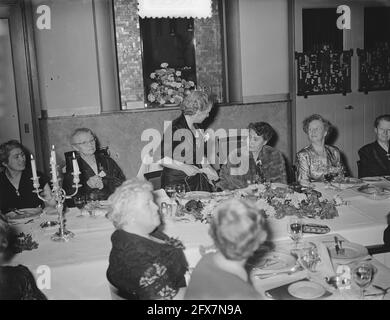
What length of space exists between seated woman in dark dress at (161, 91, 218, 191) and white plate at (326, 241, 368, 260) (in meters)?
1.60

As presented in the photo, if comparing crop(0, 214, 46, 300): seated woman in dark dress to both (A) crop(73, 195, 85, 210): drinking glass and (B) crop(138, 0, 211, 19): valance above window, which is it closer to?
(A) crop(73, 195, 85, 210): drinking glass

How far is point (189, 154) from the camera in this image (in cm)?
378

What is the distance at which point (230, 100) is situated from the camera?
5984mm

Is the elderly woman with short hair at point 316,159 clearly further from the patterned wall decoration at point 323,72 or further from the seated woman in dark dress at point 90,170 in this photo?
the patterned wall decoration at point 323,72

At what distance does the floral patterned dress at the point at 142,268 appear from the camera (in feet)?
6.14

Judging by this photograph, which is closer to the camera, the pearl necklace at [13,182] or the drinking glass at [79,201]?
the drinking glass at [79,201]

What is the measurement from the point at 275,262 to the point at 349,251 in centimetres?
40

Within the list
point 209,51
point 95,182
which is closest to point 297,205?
point 95,182

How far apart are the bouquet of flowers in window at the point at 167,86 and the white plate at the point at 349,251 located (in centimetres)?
386

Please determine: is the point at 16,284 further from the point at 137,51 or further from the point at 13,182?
the point at 137,51

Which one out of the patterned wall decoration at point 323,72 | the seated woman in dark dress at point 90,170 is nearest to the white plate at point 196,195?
the seated woman in dark dress at point 90,170

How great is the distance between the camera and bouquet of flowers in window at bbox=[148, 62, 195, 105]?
227 inches

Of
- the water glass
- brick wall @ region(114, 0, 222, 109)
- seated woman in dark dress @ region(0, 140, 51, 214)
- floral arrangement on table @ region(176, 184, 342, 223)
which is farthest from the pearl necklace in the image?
the water glass

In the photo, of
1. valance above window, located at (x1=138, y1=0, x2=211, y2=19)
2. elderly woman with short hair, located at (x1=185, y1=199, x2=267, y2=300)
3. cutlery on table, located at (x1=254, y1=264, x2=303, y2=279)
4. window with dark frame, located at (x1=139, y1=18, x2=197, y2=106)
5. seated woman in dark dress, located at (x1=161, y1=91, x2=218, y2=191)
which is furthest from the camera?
window with dark frame, located at (x1=139, y1=18, x2=197, y2=106)
